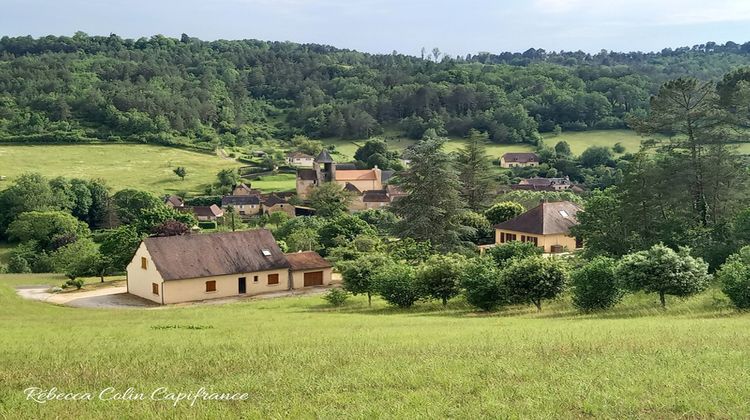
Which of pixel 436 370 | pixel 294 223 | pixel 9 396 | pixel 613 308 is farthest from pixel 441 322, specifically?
pixel 294 223

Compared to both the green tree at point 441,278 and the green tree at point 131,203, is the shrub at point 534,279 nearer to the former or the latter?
the green tree at point 441,278

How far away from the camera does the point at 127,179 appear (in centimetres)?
10206

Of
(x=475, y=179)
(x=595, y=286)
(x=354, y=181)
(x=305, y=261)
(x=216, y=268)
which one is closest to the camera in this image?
(x=595, y=286)

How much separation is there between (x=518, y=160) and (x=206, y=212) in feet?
175

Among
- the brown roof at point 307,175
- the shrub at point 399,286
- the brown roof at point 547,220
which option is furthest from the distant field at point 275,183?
the shrub at point 399,286

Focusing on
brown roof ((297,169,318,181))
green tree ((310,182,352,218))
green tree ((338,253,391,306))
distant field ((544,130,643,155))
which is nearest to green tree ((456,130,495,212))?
green tree ((310,182,352,218))

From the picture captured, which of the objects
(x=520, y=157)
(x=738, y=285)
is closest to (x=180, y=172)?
(x=520, y=157)

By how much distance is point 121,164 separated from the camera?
365 ft

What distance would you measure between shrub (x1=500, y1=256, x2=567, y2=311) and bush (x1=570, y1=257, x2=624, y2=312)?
4.20 feet

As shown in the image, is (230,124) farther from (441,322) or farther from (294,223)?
(441,322)

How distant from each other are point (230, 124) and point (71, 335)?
434 ft

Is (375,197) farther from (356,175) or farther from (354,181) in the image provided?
(356,175)

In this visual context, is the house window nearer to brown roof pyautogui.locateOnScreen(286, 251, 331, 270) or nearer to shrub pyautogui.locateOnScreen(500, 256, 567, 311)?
brown roof pyautogui.locateOnScreen(286, 251, 331, 270)

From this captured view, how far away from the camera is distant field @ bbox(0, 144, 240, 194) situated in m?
101
